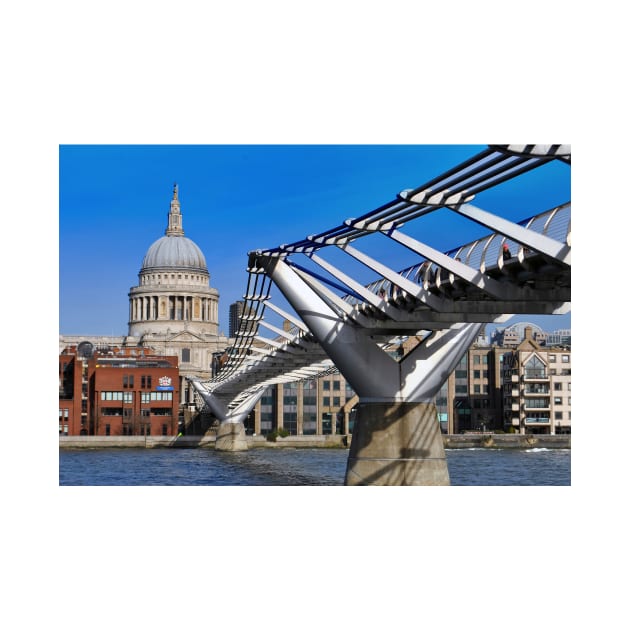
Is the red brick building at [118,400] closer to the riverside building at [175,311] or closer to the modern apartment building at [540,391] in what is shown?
the modern apartment building at [540,391]

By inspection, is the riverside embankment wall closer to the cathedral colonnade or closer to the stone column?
the stone column

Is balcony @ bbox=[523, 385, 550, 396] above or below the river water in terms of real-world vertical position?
above

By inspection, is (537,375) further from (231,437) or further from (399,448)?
(399,448)

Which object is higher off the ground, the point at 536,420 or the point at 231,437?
the point at 536,420

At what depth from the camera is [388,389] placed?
36031mm

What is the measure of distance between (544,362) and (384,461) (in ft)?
218

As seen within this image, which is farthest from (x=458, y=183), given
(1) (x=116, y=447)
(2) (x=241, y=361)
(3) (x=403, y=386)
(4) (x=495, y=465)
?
(1) (x=116, y=447)

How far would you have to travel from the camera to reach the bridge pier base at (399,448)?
35.5 m

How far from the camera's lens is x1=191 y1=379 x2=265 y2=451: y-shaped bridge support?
316 feet

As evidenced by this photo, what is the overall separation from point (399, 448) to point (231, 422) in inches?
2449

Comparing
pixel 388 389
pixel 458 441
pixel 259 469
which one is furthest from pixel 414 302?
pixel 458 441

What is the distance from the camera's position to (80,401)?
3831 inches

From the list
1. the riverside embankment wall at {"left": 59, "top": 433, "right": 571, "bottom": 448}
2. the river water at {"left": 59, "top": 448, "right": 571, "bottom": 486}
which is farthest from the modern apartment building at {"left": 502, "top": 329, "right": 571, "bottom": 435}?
the river water at {"left": 59, "top": 448, "right": 571, "bottom": 486}
